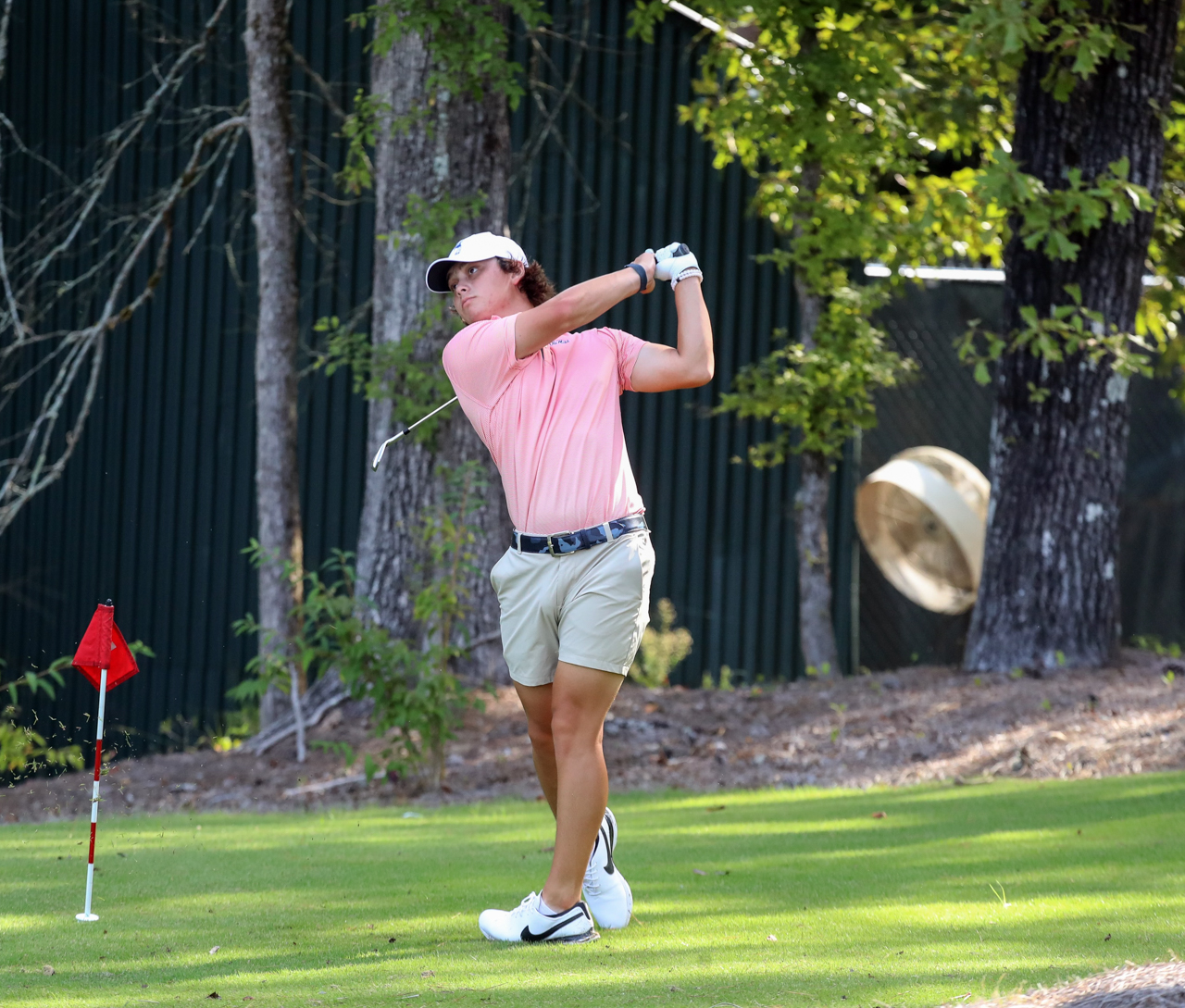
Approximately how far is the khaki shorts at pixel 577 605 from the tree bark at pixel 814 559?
6622 millimetres

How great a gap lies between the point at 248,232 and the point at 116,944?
8.02 metres

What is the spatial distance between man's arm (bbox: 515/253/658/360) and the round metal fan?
665 cm

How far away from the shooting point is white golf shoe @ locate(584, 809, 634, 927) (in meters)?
3.86

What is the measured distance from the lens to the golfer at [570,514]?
11.9 feet

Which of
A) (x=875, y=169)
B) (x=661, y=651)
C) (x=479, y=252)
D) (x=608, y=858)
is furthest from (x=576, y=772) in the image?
(x=661, y=651)

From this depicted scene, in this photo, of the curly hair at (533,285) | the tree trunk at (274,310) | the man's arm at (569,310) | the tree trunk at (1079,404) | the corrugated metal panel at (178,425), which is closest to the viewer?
the man's arm at (569,310)

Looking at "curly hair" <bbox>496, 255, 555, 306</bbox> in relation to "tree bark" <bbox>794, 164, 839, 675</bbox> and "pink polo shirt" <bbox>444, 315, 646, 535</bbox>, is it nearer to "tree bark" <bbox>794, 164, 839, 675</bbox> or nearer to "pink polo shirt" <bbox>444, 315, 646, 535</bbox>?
"pink polo shirt" <bbox>444, 315, 646, 535</bbox>

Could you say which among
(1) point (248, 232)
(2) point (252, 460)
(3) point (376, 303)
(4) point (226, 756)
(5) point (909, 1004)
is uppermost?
(1) point (248, 232)

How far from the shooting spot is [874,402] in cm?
1102

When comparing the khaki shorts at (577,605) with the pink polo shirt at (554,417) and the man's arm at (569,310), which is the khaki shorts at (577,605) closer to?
the pink polo shirt at (554,417)

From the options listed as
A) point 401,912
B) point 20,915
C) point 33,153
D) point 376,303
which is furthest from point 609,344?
point 33,153

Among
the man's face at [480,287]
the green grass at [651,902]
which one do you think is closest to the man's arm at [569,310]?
the man's face at [480,287]

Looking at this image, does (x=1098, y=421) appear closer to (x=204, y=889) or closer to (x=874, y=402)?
(x=874, y=402)

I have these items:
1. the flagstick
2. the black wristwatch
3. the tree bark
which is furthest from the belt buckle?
the tree bark
